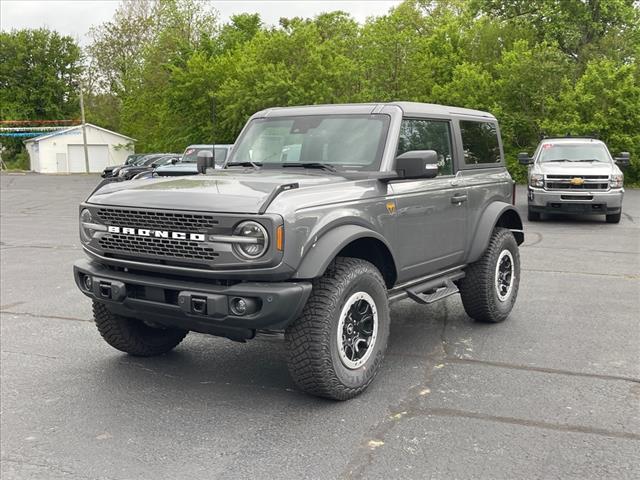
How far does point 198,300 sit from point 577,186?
1237 cm

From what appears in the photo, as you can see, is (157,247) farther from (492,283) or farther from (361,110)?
(492,283)

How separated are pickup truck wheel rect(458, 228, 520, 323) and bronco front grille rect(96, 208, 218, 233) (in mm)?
2958

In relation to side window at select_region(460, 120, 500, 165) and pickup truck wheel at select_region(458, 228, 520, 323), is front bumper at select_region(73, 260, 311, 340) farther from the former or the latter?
side window at select_region(460, 120, 500, 165)

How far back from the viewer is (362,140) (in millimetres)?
5156

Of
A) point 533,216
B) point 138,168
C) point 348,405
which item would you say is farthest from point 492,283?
point 138,168

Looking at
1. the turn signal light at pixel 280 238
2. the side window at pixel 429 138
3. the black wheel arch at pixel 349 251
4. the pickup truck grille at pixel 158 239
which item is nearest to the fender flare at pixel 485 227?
the side window at pixel 429 138

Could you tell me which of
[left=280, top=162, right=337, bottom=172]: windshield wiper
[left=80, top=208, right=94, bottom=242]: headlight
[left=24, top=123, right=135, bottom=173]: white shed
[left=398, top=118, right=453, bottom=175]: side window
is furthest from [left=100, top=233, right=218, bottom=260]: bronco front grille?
[left=24, top=123, right=135, bottom=173]: white shed

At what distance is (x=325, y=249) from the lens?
4066mm

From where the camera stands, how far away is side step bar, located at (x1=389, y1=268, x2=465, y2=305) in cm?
505

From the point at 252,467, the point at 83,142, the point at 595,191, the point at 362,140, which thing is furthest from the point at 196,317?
the point at 83,142

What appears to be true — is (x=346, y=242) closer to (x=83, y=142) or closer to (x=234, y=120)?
(x=234, y=120)

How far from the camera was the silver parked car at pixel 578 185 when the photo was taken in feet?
46.7

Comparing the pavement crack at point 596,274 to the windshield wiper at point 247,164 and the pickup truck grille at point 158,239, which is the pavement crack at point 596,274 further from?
the pickup truck grille at point 158,239

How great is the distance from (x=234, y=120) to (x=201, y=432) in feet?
105
